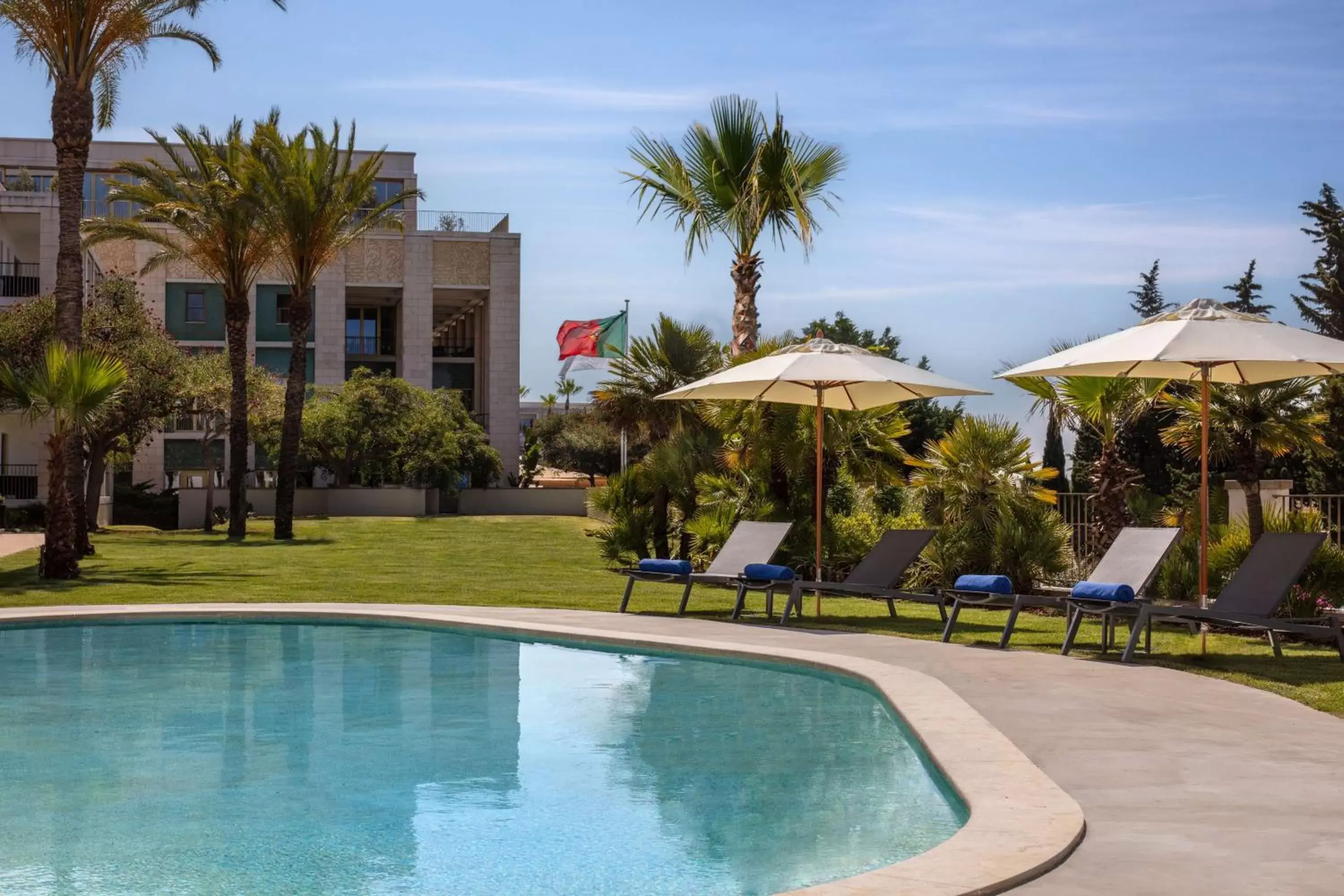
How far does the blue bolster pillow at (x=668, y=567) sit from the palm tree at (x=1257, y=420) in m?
5.43

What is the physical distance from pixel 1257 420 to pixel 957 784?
31.6ft

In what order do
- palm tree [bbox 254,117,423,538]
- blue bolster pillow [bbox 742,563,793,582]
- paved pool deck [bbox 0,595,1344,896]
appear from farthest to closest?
palm tree [bbox 254,117,423,538] < blue bolster pillow [bbox 742,563,793,582] < paved pool deck [bbox 0,595,1344,896]

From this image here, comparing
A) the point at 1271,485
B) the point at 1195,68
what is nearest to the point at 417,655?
the point at 1195,68

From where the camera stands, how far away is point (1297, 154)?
19.6 m

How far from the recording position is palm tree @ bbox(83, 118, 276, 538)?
107 feet

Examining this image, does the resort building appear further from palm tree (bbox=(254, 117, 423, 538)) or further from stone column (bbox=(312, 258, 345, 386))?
palm tree (bbox=(254, 117, 423, 538))

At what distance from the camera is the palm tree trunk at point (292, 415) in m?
34.1

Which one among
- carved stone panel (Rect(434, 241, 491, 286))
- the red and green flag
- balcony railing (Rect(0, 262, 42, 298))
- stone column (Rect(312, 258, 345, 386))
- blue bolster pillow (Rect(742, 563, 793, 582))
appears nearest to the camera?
blue bolster pillow (Rect(742, 563, 793, 582))

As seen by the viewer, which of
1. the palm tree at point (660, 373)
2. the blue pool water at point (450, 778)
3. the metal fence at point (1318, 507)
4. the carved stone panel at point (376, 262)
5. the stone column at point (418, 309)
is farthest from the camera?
the carved stone panel at point (376, 262)

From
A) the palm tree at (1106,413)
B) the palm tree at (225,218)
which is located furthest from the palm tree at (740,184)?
the palm tree at (225,218)

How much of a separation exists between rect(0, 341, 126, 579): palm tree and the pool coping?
9.60 metres

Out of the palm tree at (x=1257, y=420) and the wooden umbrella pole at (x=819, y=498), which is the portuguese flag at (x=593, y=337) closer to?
the wooden umbrella pole at (x=819, y=498)

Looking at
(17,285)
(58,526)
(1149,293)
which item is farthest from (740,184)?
(1149,293)

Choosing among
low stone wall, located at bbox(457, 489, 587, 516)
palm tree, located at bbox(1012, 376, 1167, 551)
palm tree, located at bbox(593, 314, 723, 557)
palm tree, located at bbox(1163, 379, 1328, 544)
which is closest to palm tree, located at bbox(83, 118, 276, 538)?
palm tree, located at bbox(593, 314, 723, 557)
